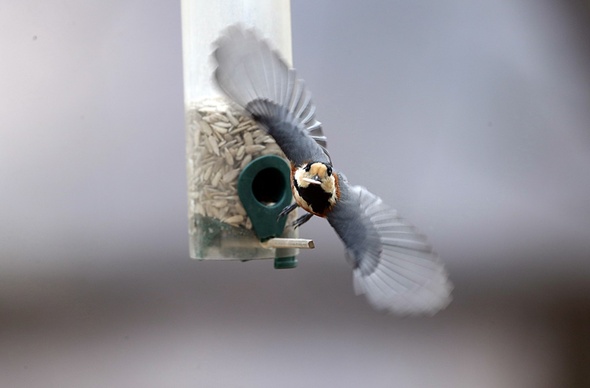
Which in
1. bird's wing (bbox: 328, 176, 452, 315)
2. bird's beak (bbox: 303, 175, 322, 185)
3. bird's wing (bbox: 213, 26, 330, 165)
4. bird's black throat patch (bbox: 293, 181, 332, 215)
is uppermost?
bird's wing (bbox: 213, 26, 330, 165)

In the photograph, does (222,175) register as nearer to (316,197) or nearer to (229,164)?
(229,164)

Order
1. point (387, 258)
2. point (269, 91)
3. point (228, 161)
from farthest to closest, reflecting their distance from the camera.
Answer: point (228, 161) → point (269, 91) → point (387, 258)

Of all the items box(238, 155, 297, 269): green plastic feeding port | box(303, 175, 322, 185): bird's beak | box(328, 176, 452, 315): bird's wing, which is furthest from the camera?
box(238, 155, 297, 269): green plastic feeding port

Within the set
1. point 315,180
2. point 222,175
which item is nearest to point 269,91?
point 315,180

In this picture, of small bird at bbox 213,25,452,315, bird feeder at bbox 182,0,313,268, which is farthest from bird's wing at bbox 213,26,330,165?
bird feeder at bbox 182,0,313,268

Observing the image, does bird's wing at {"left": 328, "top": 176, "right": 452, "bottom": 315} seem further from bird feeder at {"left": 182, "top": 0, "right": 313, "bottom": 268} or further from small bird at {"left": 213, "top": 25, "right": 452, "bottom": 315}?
bird feeder at {"left": 182, "top": 0, "right": 313, "bottom": 268}

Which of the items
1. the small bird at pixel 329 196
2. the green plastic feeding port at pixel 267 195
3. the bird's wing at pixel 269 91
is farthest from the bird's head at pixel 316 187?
the green plastic feeding port at pixel 267 195

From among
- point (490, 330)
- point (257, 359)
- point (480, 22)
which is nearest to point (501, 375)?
point (490, 330)

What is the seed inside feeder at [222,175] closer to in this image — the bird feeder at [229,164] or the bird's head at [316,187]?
the bird feeder at [229,164]

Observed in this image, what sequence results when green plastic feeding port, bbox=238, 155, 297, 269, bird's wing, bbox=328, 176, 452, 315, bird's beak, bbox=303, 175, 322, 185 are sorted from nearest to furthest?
1. bird's wing, bbox=328, 176, 452, 315
2. bird's beak, bbox=303, 175, 322, 185
3. green plastic feeding port, bbox=238, 155, 297, 269
